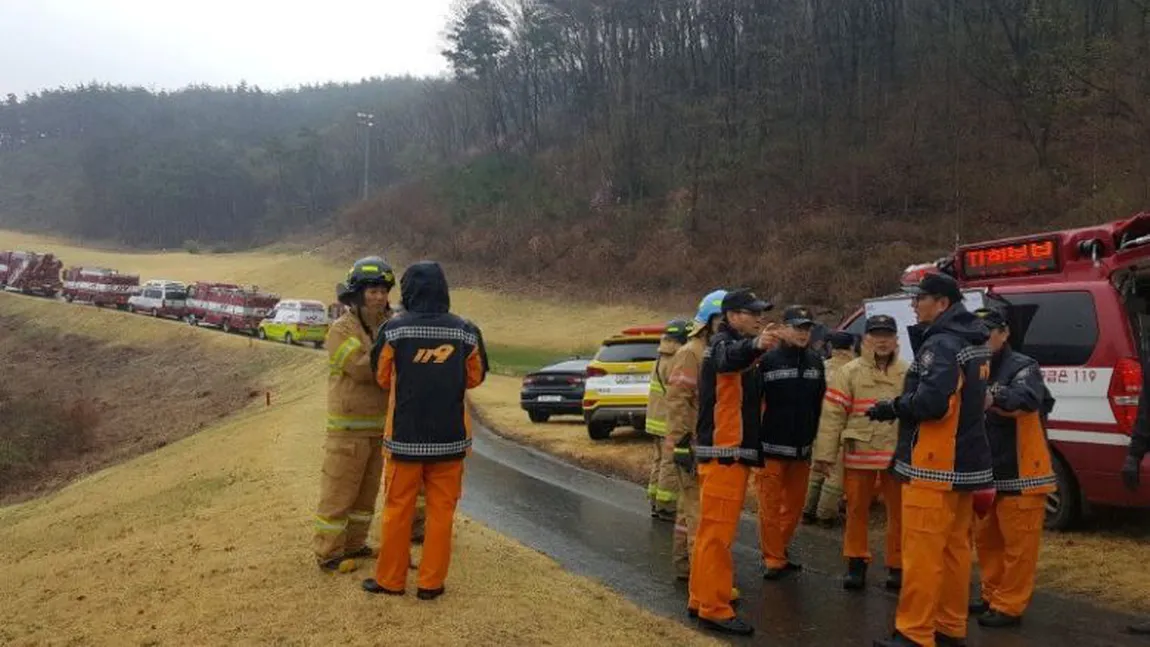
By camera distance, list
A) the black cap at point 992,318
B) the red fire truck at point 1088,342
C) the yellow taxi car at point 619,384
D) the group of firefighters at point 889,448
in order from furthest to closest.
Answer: the yellow taxi car at point 619,384, the red fire truck at point 1088,342, the black cap at point 992,318, the group of firefighters at point 889,448

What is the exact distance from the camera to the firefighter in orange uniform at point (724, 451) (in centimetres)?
532

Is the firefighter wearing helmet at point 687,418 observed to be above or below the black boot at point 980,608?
above

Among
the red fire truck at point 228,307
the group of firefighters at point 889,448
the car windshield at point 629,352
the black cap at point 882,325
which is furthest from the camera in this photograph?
the red fire truck at point 228,307

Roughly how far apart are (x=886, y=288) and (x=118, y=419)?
2866 centimetres

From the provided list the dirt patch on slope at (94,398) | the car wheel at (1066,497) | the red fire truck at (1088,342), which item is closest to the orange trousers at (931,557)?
the red fire truck at (1088,342)

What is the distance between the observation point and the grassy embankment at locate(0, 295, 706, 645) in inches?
195

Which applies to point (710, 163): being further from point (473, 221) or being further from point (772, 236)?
point (473, 221)

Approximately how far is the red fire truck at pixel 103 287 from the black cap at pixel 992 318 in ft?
152

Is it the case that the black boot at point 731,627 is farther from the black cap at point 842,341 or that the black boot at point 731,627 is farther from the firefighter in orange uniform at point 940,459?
the black cap at point 842,341

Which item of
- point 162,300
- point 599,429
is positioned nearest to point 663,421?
point 599,429

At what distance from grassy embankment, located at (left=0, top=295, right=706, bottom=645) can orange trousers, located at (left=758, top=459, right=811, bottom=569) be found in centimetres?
146

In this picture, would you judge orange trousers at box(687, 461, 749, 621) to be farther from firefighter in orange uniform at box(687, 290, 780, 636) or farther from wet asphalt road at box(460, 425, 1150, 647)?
wet asphalt road at box(460, 425, 1150, 647)

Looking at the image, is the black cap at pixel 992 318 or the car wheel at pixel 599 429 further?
the car wheel at pixel 599 429

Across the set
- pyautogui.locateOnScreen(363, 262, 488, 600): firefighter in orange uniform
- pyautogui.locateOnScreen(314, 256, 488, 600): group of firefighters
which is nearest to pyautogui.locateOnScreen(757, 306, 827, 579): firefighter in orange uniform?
pyautogui.locateOnScreen(314, 256, 488, 600): group of firefighters
